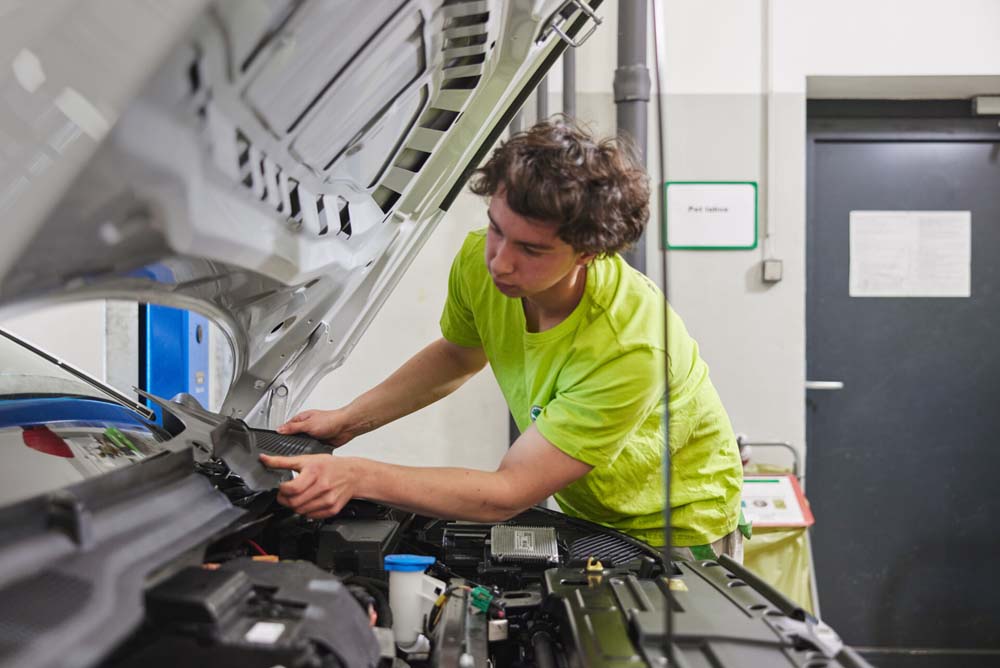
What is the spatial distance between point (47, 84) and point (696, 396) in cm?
129

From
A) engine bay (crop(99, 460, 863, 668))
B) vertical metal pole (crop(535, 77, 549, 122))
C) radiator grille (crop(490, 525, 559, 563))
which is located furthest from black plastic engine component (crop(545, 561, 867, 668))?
vertical metal pole (crop(535, 77, 549, 122))

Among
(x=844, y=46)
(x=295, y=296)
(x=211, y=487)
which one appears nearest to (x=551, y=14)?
(x=295, y=296)

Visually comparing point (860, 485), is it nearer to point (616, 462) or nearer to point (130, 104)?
point (616, 462)

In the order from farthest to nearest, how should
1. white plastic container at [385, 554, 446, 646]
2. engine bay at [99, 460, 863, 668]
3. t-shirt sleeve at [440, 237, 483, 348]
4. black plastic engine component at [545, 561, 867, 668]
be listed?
t-shirt sleeve at [440, 237, 483, 348] → white plastic container at [385, 554, 446, 646] → black plastic engine component at [545, 561, 867, 668] → engine bay at [99, 460, 863, 668]

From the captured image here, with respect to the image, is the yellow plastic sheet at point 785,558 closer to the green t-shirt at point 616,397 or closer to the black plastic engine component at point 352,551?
the green t-shirt at point 616,397

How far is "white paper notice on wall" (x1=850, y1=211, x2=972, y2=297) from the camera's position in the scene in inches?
121

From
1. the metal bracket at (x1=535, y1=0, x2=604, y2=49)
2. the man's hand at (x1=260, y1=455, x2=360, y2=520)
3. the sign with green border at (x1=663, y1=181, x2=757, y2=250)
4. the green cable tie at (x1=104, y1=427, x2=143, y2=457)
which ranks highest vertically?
the metal bracket at (x1=535, y1=0, x2=604, y2=49)

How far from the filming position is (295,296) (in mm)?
1327

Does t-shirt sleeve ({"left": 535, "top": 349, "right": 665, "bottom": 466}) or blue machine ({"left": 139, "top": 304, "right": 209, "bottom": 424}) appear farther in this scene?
blue machine ({"left": 139, "top": 304, "right": 209, "bottom": 424})

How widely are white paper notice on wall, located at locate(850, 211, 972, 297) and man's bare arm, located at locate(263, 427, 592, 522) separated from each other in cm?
232

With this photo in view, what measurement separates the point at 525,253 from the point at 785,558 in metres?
1.80

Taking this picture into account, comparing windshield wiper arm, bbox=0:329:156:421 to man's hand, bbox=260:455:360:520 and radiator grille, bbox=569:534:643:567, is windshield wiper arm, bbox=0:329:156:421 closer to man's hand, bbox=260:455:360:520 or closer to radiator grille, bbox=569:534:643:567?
man's hand, bbox=260:455:360:520

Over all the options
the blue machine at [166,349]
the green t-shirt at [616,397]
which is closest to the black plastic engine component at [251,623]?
the green t-shirt at [616,397]

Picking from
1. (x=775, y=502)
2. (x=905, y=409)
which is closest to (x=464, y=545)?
(x=775, y=502)
